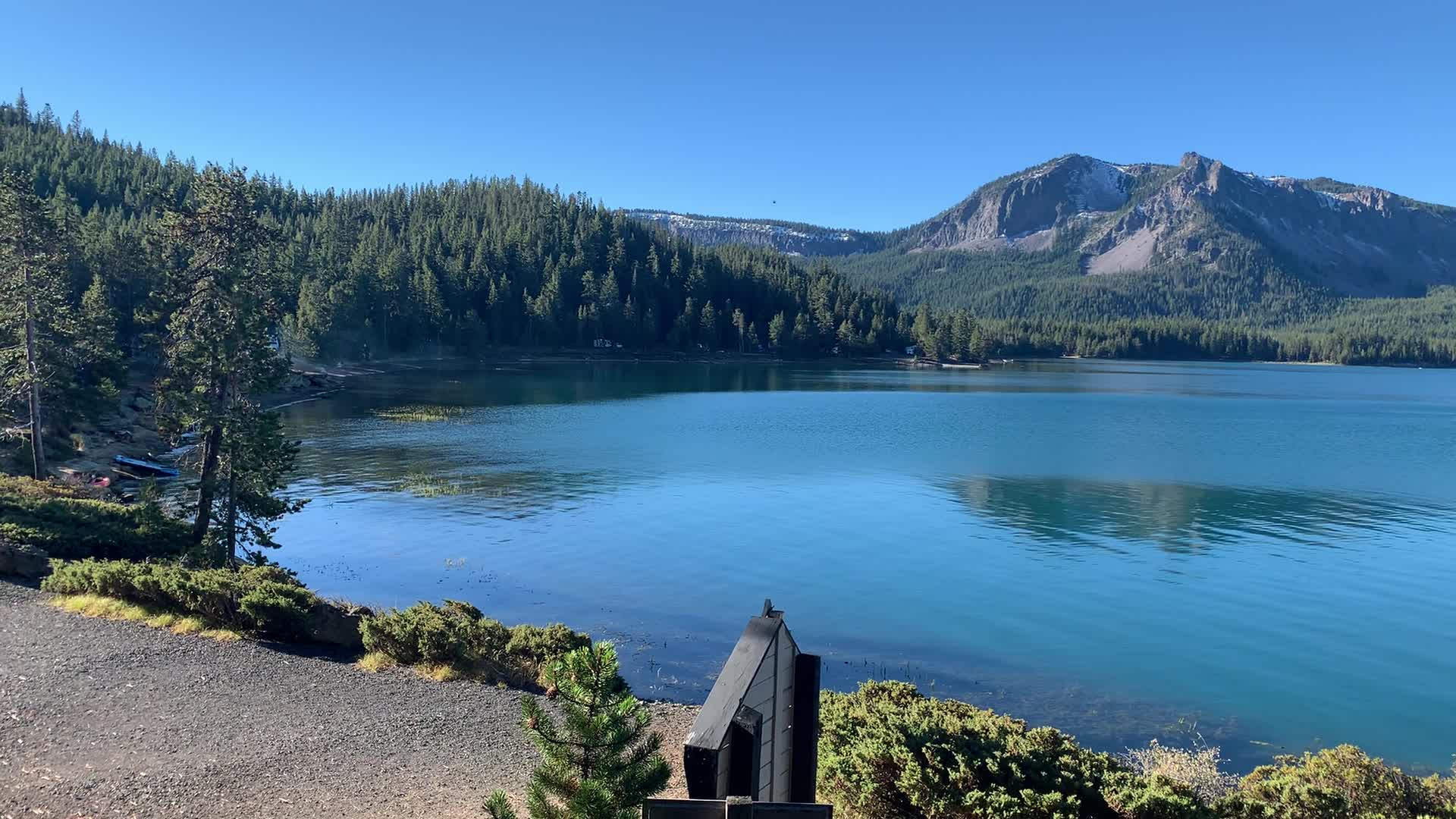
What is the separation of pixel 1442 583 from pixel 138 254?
9756cm

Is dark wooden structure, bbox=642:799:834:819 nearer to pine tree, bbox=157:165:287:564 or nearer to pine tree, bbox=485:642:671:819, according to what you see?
pine tree, bbox=485:642:671:819

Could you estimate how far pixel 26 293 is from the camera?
3625cm

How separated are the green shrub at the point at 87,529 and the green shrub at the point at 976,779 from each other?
2472cm

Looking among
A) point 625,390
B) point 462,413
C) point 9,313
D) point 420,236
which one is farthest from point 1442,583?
point 420,236

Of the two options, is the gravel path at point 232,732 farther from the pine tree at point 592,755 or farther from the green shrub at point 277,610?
the pine tree at point 592,755

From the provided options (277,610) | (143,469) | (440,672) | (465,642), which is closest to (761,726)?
(440,672)

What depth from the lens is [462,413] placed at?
3236 inches

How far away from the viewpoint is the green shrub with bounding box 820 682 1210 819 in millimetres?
8773

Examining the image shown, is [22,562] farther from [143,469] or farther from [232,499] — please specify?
[143,469]

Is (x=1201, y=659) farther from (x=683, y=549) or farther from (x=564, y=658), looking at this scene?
(x=564, y=658)

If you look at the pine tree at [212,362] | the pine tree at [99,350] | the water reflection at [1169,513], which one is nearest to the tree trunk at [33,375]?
the pine tree at [99,350]

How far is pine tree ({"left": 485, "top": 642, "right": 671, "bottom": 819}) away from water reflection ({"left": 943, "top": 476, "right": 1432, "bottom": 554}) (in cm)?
3371

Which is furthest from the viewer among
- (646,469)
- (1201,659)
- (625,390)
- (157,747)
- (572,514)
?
(625,390)

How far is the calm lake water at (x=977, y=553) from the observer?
2234cm
